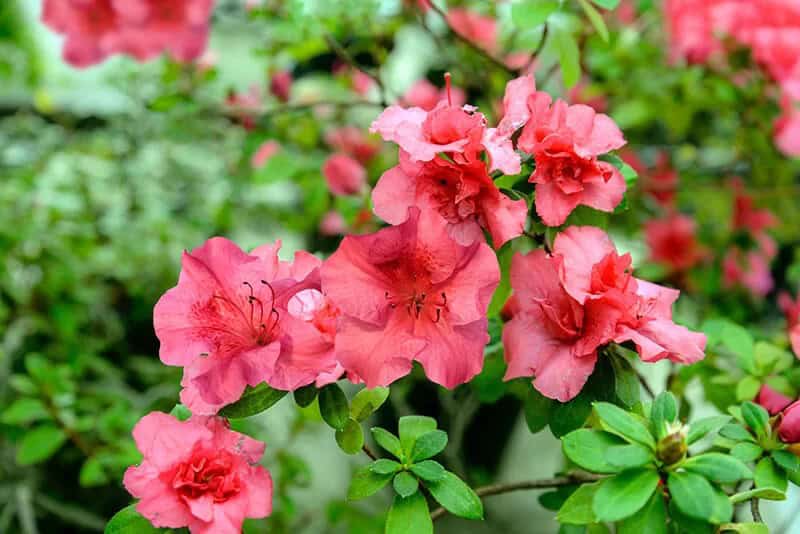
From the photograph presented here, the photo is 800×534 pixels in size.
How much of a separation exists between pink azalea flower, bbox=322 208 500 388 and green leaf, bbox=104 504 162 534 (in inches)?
7.0

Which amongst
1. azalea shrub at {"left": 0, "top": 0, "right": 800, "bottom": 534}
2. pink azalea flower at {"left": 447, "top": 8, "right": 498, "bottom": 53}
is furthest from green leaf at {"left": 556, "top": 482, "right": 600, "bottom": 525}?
pink azalea flower at {"left": 447, "top": 8, "right": 498, "bottom": 53}

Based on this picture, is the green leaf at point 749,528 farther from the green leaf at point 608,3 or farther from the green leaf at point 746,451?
the green leaf at point 608,3

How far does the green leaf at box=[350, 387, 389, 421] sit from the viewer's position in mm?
599

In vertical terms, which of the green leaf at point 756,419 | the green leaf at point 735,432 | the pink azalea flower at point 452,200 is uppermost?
the pink azalea flower at point 452,200

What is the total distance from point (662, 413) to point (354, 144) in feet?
3.13

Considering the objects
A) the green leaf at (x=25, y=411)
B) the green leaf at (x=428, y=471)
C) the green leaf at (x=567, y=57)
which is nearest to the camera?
the green leaf at (x=428, y=471)

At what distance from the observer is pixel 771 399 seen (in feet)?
2.50

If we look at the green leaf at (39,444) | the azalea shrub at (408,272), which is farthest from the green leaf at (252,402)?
the green leaf at (39,444)

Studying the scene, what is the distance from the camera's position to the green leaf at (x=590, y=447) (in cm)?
51

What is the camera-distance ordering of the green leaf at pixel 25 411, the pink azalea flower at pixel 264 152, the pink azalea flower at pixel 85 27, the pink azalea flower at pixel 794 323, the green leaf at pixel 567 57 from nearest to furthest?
the pink azalea flower at pixel 794 323 < the green leaf at pixel 567 57 < the green leaf at pixel 25 411 < the pink azalea flower at pixel 85 27 < the pink azalea flower at pixel 264 152

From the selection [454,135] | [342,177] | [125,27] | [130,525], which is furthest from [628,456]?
[125,27]

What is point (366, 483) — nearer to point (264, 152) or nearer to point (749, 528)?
point (749, 528)

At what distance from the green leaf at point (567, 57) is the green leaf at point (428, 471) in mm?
402

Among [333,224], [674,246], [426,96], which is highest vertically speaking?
[426,96]
